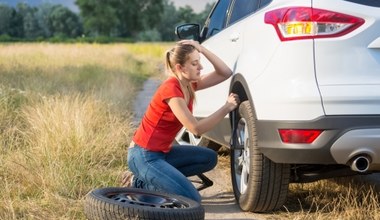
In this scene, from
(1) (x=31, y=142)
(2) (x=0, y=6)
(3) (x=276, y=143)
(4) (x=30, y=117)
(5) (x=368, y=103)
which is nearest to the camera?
(5) (x=368, y=103)

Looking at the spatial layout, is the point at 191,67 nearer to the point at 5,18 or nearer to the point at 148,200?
the point at 148,200

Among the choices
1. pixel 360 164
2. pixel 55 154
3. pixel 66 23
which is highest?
pixel 360 164

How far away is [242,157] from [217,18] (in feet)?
6.61

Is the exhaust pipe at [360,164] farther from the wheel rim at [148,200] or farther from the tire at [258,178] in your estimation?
the wheel rim at [148,200]

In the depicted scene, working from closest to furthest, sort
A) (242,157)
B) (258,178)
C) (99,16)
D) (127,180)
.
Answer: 1. (258,178)
2. (242,157)
3. (127,180)
4. (99,16)

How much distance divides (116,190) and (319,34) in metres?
1.58

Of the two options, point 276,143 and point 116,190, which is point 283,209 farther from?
point 116,190

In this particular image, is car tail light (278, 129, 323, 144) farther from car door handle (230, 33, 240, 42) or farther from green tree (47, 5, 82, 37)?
green tree (47, 5, 82, 37)

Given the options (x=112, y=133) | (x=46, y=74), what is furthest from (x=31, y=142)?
(x=46, y=74)

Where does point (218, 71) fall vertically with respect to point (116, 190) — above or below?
above

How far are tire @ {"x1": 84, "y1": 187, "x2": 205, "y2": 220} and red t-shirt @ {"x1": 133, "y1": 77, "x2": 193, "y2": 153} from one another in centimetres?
40

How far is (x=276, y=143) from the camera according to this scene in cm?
348

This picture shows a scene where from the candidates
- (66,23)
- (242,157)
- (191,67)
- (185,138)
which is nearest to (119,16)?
(66,23)

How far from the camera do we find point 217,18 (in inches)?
229
